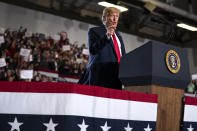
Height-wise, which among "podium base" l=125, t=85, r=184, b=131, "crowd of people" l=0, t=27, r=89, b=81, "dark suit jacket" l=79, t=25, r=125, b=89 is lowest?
"podium base" l=125, t=85, r=184, b=131

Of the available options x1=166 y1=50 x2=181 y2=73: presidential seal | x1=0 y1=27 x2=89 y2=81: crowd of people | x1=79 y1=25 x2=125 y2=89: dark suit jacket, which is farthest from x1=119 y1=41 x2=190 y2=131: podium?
x1=0 y1=27 x2=89 y2=81: crowd of people

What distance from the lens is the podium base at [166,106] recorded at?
1.64m

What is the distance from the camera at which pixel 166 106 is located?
166cm

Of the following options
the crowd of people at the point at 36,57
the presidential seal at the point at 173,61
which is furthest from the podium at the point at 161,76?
the crowd of people at the point at 36,57

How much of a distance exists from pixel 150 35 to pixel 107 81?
36.1 ft

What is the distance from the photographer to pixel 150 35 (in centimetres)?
1276

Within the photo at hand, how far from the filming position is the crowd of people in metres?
6.55

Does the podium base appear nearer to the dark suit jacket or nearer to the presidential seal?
the presidential seal

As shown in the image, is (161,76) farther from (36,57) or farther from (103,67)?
(36,57)

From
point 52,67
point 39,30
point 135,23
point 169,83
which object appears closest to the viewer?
point 169,83

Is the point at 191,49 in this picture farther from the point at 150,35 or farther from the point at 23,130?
the point at 23,130

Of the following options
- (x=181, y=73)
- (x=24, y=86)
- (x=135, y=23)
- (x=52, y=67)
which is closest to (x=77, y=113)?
(x=24, y=86)

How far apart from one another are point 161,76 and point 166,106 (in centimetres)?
18

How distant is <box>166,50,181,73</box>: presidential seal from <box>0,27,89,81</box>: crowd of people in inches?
186
